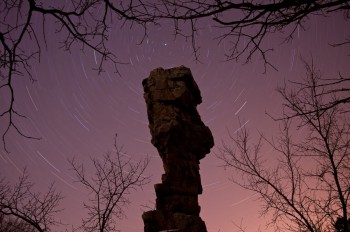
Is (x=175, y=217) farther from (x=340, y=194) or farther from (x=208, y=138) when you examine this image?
(x=340, y=194)

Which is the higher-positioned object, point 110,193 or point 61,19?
point 110,193

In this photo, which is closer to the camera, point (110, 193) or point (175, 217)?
point (175, 217)

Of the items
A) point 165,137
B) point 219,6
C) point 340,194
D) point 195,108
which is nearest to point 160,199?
point 165,137

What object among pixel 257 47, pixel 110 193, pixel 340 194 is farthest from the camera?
pixel 110 193

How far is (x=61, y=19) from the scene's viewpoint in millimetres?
3305

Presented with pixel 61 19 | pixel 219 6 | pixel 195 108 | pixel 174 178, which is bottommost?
pixel 219 6

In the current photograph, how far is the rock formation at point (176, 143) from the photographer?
1025cm

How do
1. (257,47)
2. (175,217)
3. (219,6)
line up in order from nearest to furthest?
(219,6) < (257,47) < (175,217)

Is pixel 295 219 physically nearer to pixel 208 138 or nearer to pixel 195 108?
pixel 208 138

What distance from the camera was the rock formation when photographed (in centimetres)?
1025

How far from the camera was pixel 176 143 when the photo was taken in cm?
1177

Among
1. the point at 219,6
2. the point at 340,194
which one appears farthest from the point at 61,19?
the point at 340,194

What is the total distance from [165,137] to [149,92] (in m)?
2.38

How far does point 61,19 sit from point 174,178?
27.5 feet
